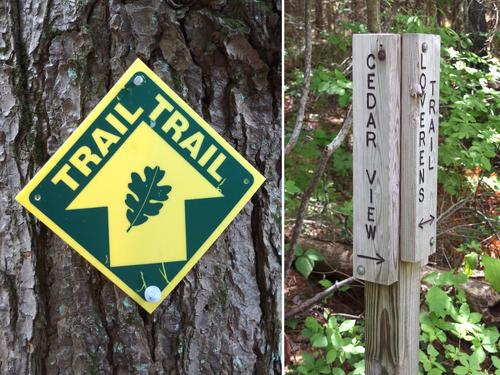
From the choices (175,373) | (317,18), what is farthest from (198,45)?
(317,18)

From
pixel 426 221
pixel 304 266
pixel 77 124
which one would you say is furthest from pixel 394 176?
pixel 304 266

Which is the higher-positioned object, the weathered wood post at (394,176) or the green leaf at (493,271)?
the weathered wood post at (394,176)

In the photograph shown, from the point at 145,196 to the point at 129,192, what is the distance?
3 cm

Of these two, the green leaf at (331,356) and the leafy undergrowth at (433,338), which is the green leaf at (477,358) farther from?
the green leaf at (331,356)

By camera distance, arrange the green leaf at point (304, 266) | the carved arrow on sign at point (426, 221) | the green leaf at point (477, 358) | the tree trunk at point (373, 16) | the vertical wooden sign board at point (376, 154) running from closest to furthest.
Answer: the vertical wooden sign board at point (376, 154)
the carved arrow on sign at point (426, 221)
the green leaf at point (477, 358)
the green leaf at point (304, 266)
the tree trunk at point (373, 16)

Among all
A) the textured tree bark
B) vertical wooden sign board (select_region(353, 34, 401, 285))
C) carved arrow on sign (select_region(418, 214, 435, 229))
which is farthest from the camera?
carved arrow on sign (select_region(418, 214, 435, 229))

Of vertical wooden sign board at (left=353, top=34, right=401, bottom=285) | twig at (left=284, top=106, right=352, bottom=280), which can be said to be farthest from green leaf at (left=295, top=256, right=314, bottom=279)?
vertical wooden sign board at (left=353, top=34, right=401, bottom=285)

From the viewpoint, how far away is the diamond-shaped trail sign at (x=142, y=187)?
99 cm

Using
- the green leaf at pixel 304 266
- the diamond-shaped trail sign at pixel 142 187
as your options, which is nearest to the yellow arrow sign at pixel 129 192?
the diamond-shaped trail sign at pixel 142 187

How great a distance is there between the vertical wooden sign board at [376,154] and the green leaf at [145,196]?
0.89 meters

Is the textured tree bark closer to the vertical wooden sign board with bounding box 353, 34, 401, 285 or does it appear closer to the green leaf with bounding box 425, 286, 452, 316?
the vertical wooden sign board with bounding box 353, 34, 401, 285

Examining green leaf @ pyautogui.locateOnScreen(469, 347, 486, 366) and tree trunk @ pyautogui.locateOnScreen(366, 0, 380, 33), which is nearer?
green leaf @ pyautogui.locateOnScreen(469, 347, 486, 366)

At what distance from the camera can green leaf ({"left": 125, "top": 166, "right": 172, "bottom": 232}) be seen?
1.02 m

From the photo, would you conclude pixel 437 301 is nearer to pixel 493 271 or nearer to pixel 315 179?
pixel 493 271
